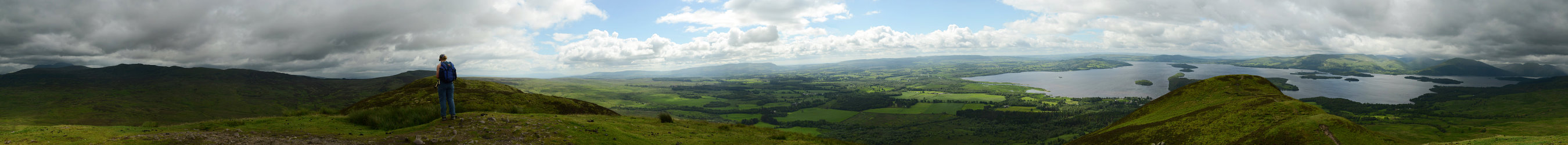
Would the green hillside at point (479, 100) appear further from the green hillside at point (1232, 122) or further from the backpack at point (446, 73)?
the green hillside at point (1232, 122)

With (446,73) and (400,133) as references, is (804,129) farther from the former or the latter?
(400,133)

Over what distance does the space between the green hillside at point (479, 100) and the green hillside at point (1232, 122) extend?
26837 millimetres

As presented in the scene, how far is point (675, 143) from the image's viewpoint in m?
18.0

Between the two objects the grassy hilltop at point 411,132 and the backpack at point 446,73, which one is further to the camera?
the backpack at point 446,73

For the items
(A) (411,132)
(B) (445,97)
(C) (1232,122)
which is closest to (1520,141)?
(C) (1232,122)

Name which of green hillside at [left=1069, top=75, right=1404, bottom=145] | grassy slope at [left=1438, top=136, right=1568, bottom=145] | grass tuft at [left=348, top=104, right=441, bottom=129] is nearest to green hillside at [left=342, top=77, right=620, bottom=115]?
grass tuft at [left=348, top=104, right=441, bottom=129]

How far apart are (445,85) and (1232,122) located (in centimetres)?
2432

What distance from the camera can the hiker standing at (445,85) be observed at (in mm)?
17219

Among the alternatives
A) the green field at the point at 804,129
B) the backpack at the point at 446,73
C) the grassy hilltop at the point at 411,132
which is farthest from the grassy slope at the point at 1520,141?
the green field at the point at 804,129

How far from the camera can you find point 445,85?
17.9 meters

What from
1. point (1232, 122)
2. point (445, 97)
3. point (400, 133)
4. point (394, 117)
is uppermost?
point (445, 97)

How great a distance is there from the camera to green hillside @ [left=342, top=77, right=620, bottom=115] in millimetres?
33000

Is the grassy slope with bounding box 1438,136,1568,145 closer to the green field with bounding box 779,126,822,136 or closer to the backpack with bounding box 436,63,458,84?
the backpack with bounding box 436,63,458,84

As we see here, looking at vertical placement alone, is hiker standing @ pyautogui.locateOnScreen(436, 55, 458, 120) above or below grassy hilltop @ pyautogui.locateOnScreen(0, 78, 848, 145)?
above
